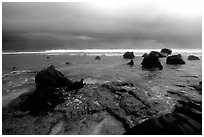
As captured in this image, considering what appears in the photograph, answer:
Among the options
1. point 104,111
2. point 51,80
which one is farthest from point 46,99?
point 104,111

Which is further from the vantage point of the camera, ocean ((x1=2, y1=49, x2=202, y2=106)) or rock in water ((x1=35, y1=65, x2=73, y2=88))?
ocean ((x1=2, y1=49, x2=202, y2=106))

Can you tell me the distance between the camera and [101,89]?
12062mm

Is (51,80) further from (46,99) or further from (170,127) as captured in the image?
(170,127)

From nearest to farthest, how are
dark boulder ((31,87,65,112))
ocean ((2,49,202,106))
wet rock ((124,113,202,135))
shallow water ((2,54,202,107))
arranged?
1. wet rock ((124,113,202,135))
2. dark boulder ((31,87,65,112))
3. shallow water ((2,54,202,107))
4. ocean ((2,49,202,106))

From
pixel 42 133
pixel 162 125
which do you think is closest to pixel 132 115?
pixel 162 125

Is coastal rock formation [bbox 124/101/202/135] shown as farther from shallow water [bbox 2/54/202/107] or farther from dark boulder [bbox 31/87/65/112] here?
shallow water [bbox 2/54/202/107]

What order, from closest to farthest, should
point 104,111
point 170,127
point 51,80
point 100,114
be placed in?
point 170,127 → point 100,114 → point 104,111 → point 51,80

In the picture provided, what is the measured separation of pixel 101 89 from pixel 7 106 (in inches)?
277

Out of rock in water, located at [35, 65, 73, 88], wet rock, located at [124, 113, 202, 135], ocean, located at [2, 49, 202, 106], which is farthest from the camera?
ocean, located at [2, 49, 202, 106]

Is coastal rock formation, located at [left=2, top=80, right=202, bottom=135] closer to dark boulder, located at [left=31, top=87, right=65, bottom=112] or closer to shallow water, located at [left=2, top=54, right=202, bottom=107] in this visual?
dark boulder, located at [left=31, top=87, right=65, bottom=112]

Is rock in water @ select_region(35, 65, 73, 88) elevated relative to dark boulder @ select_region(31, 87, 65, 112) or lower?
elevated

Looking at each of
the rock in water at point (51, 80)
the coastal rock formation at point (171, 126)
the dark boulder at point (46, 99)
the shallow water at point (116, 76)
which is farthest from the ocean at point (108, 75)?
the coastal rock formation at point (171, 126)

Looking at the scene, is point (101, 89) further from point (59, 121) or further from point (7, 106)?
point (7, 106)

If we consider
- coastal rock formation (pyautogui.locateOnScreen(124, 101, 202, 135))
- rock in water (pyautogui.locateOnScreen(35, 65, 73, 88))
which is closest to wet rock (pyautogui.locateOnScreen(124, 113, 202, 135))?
coastal rock formation (pyautogui.locateOnScreen(124, 101, 202, 135))
